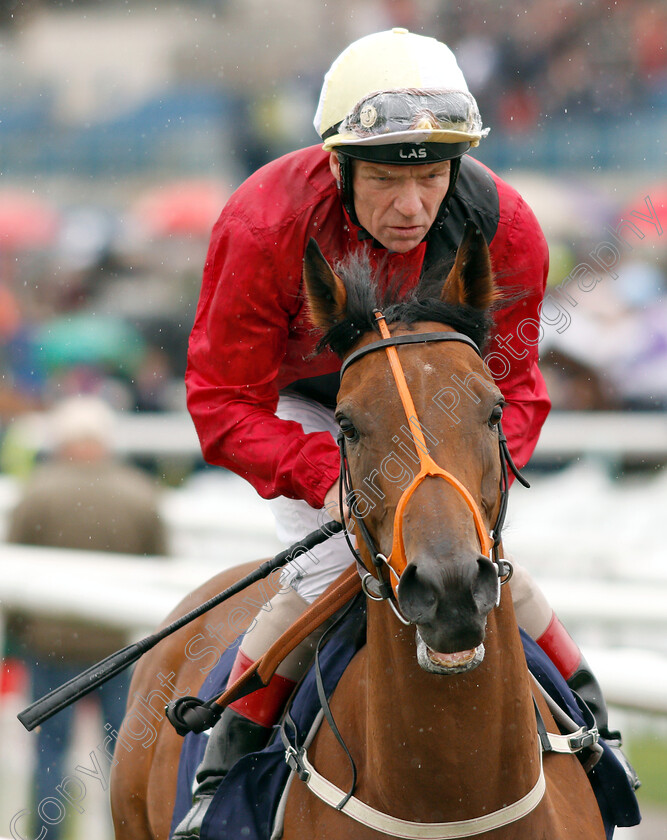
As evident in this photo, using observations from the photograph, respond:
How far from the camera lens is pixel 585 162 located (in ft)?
45.0

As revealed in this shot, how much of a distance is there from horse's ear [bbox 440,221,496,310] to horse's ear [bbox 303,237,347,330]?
23 centimetres

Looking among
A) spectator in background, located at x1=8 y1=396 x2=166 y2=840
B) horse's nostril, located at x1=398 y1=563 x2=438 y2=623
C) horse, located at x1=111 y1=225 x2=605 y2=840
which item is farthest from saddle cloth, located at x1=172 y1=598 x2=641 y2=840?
spectator in background, located at x1=8 y1=396 x2=166 y2=840

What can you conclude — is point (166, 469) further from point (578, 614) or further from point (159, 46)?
point (159, 46)

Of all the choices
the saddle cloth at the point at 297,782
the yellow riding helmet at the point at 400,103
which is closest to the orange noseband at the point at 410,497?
the saddle cloth at the point at 297,782

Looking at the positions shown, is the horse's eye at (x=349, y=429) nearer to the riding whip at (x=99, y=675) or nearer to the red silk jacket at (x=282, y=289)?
the red silk jacket at (x=282, y=289)

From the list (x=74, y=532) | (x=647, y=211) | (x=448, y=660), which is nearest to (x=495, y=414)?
(x=448, y=660)

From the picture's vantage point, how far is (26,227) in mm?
15602

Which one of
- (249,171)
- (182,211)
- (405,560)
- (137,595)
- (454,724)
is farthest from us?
(249,171)

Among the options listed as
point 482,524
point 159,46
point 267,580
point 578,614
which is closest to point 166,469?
point 578,614

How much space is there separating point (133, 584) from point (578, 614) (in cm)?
211

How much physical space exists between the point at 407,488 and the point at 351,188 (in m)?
0.98

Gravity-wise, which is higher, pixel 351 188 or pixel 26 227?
pixel 351 188

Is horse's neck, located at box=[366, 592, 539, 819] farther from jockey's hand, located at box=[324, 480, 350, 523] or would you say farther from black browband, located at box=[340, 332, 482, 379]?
black browband, located at box=[340, 332, 482, 379]

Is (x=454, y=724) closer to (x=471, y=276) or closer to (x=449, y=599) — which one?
(x=449, y=599)
